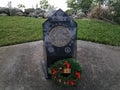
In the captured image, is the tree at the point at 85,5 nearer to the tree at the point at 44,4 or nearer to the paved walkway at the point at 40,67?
the tree at the point at 44,4

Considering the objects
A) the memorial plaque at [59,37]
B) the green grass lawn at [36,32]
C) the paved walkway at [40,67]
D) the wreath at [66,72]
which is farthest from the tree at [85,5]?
the wreath at [66,72]

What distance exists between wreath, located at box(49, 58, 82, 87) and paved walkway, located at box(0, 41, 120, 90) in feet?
0.67

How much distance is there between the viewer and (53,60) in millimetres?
4801

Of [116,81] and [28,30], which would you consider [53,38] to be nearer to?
[116,81]

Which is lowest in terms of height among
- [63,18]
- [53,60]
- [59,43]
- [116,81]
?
[116,81]

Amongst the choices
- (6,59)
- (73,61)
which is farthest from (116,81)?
(6,59)

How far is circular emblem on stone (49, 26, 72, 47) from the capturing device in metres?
4.70

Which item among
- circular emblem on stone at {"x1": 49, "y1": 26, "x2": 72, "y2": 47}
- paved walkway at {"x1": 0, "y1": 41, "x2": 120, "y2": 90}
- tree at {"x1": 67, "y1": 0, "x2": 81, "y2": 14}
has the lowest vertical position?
paved walkway at {"x1": 0, "y1": 41, "x2": 120, "y2": 90}

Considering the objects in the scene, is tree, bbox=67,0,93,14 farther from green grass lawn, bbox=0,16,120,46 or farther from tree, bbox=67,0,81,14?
green grass lawn, bbox=0,16,120,46

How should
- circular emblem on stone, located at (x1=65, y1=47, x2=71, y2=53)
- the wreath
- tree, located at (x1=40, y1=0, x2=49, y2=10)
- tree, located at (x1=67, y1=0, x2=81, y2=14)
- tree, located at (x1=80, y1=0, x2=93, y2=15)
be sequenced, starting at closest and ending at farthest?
the wreath
circular emblem on stone, located at (x1=65, y1=47, x2=71, y2=53)
tree, located at (x1=80, y1=0, x2=93, y2=15)
tree, located at (x1=67, y1=0, x2=81, y2=14)
tree, located at (x1=40, y1=0, x2=49, y2=10)

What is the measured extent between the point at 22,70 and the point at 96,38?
2499 millimetres

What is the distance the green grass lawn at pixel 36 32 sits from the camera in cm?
665

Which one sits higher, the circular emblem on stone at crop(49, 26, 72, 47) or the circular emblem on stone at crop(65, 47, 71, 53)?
the circular emblem on stone at crop(49, 26, 72, 47)

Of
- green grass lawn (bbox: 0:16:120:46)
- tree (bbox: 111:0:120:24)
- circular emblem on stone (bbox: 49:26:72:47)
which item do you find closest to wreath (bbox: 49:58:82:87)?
circular emblem on stone (bbox: 49:26:72:47)
